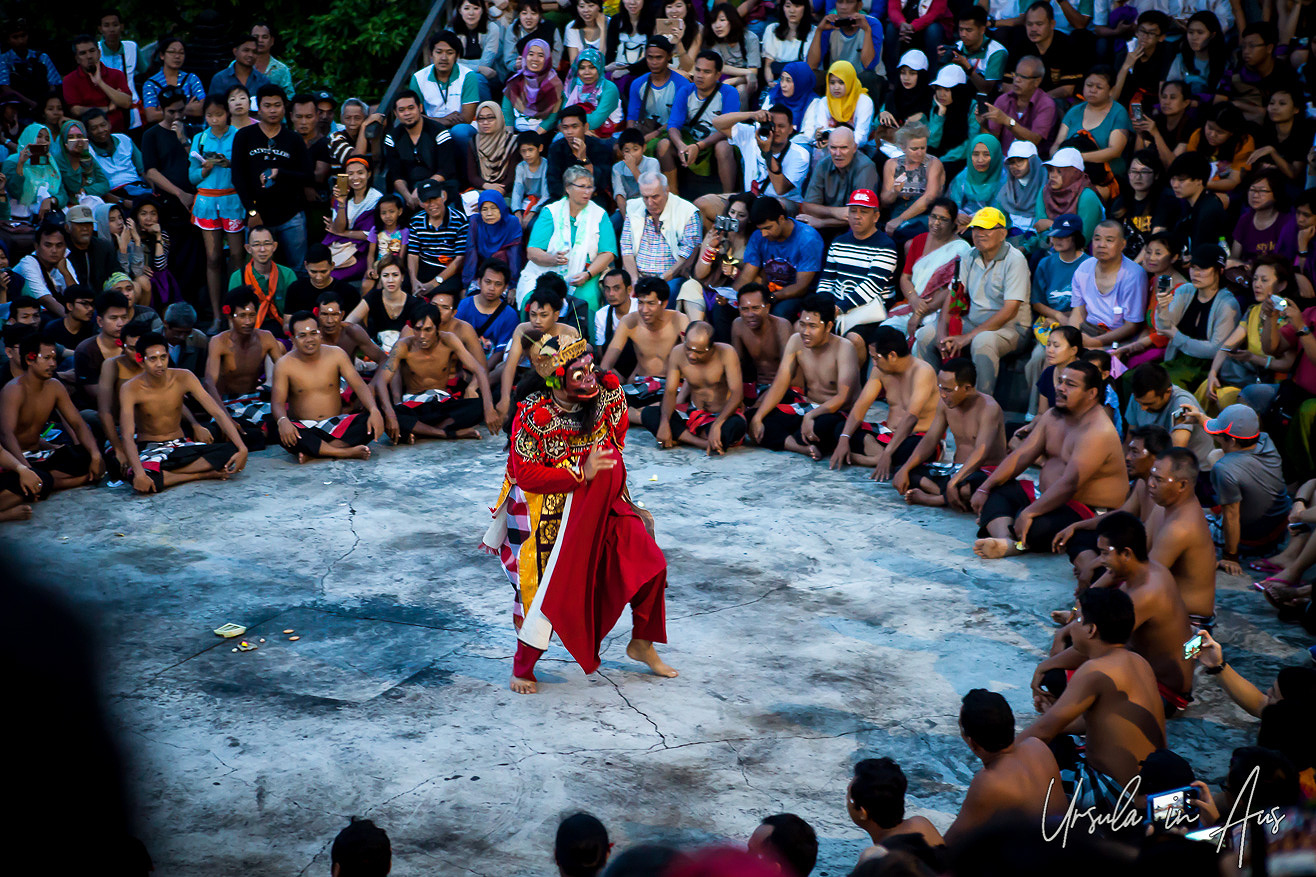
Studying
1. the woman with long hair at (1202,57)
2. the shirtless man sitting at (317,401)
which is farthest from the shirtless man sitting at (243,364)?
the woman with long hair at (1202,57)

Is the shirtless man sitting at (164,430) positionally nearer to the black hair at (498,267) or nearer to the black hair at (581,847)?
the black hair at (498,267)

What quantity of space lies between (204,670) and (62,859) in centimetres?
514

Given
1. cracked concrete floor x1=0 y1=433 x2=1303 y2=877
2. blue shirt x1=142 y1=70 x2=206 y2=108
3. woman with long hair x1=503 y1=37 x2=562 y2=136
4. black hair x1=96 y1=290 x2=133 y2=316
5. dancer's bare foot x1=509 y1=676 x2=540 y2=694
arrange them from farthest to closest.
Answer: blue shirt x1=142 y1=70 x2=206 y2=108 → woman with long hair x1=503 y1=37 x2=562 y2=136 → black hair x1=96 y1=290 x2=133 y2=316 → dancer's bare foot x1=509 y1=676 x2=540 y2=694 → cracked concrete floor x1=0 y1=433 x2=1303 y2=877

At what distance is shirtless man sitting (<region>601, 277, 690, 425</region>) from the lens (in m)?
9.35

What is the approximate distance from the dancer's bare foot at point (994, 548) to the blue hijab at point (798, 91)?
4882mm

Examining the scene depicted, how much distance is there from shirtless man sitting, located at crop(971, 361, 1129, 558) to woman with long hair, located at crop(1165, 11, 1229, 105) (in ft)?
12.4

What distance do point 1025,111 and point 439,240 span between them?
4.89m

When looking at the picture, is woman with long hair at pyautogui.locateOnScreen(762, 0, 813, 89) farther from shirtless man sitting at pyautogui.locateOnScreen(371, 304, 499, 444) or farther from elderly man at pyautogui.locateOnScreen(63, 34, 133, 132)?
elderly man at pyautogui.locateOnScreen(63, 34, 133, 132)

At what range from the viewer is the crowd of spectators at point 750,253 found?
734 cm

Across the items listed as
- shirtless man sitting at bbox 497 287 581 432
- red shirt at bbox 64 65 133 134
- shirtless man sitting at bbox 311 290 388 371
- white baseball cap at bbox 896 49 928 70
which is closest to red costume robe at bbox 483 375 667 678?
shirtless man sitting at bbox 497 287 581 432

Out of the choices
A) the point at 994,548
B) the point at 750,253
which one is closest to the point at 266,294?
the point at 750,253

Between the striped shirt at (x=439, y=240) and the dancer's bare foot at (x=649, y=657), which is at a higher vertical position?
the striped shirt at (x=439, y=240)

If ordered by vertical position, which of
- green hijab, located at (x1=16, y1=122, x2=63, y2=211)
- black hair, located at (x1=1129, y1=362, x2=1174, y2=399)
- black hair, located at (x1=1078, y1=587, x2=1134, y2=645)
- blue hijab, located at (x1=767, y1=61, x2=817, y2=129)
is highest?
blue hijab, located at (x1=767, y1=61, x2=817, y2=129)

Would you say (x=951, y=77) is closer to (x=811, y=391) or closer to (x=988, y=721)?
(x=811, y=391)
